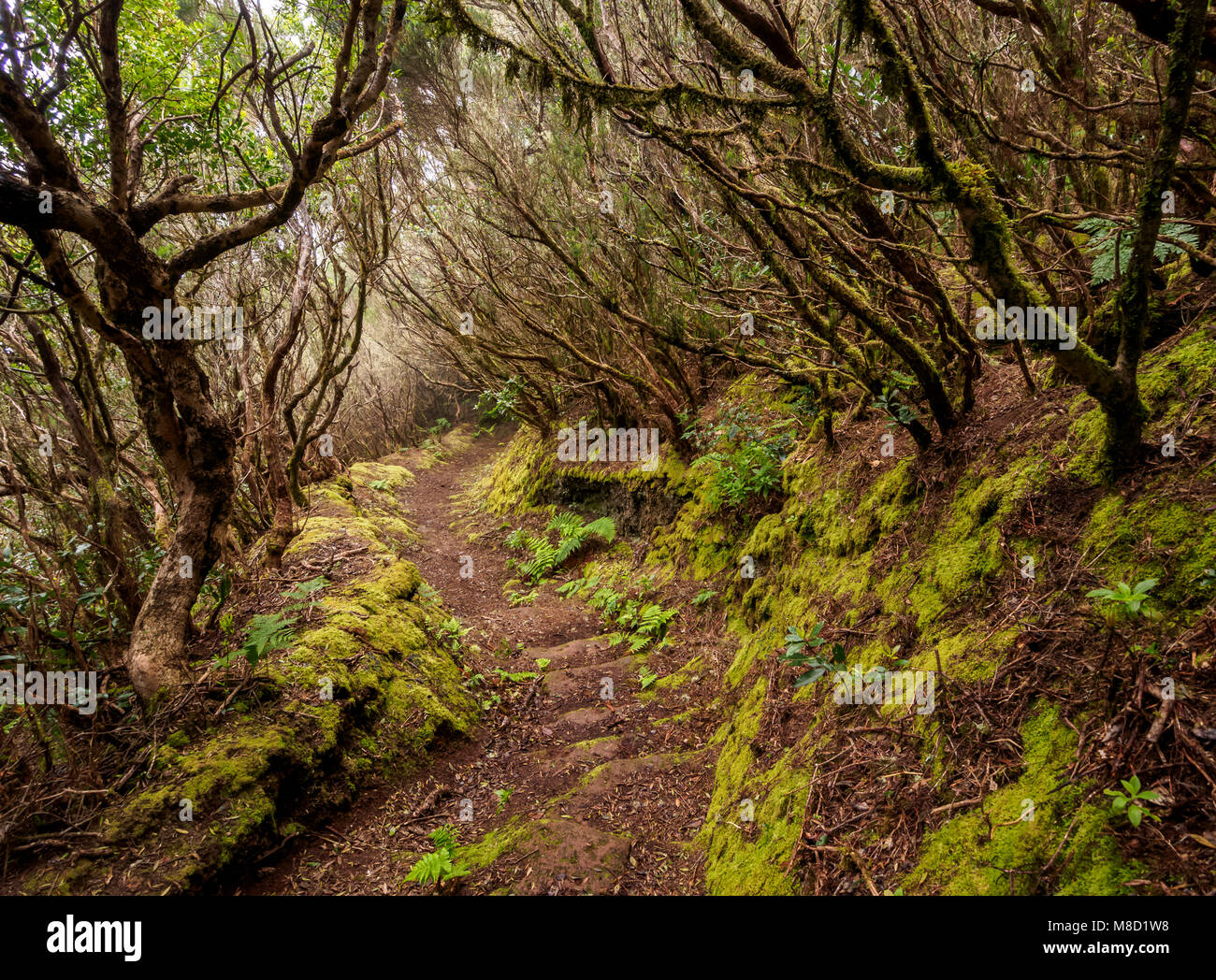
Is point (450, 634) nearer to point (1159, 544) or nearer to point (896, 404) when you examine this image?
point (896, 404)

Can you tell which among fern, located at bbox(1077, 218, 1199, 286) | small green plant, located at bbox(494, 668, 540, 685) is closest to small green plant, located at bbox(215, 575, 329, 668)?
small green plant, located at bbox(494, 668, 540, 685)

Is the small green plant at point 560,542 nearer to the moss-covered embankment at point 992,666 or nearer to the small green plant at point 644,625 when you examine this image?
the small green plant at point 644,625

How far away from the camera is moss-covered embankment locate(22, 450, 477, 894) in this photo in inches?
119

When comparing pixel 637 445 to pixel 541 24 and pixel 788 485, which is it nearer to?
pixel 788 485

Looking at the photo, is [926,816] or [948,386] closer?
[926,816]

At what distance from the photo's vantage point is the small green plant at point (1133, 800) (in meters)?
1.53

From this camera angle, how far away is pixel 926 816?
2189mm

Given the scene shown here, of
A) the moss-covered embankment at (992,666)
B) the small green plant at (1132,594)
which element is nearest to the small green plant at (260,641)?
the moss-covered embankment at (992,666)

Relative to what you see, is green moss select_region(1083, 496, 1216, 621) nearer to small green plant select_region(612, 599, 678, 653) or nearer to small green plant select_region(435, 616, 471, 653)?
small green plant select_region(612, 599, 678, 653)

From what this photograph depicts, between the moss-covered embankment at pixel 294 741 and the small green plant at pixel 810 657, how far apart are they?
335cm
